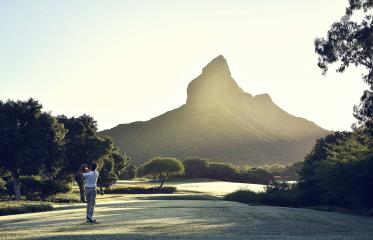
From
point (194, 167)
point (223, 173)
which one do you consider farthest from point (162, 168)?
point (223, 173)

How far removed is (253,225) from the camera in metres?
22.2

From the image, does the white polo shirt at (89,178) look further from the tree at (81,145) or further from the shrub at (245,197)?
the tree at (81,145)

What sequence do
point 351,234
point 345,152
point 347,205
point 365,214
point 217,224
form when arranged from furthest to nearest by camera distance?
point 345,152 < point 347,205 < point 365,214 < point 217,224 < point 351,234

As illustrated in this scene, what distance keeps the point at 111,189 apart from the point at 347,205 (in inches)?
2254

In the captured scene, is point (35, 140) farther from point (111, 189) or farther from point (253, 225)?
point (253, 225)

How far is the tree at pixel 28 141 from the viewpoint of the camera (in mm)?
59969

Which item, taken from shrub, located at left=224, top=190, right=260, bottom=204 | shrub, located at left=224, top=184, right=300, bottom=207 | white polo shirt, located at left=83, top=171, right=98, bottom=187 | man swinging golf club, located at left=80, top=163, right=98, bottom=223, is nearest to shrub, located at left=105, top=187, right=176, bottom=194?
shrub, located at left=224, top=190, right=260, bottom=204

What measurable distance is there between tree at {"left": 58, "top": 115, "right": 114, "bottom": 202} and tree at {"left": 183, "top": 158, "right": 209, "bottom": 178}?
71.3 m

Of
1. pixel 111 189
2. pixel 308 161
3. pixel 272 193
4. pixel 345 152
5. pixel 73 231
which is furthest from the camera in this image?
pixel 111 189

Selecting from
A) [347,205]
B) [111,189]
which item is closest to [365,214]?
[347,205]

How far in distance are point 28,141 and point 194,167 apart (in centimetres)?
9050

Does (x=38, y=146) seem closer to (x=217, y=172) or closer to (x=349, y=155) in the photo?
(x=349, y=155)

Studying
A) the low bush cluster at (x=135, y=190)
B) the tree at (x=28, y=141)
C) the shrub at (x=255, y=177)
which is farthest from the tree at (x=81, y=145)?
the shrub at (x=255, y=177)

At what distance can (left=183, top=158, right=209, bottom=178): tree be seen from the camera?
14657 cm
